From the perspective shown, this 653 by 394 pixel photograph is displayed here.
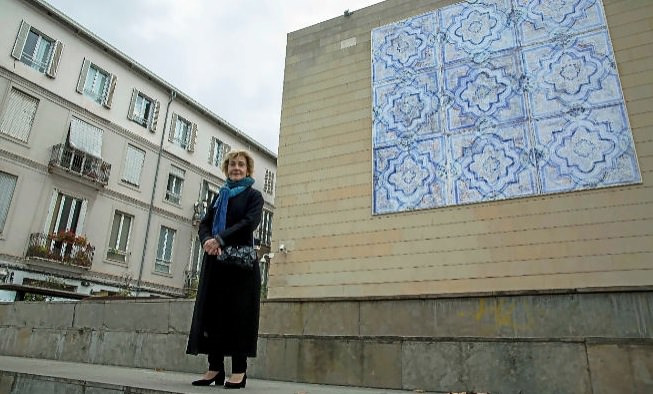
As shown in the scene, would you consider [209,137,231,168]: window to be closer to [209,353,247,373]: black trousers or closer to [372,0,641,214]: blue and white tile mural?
[372,0,641,214]: blue and white tile mural

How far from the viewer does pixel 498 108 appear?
24.8ft

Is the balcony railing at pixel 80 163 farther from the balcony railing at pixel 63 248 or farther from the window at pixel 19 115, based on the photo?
the balcony railing at pixel 63 248

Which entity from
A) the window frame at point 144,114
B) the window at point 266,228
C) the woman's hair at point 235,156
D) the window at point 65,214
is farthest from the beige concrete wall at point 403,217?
the window at point 266,228

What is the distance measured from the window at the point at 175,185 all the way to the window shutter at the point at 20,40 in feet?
22.6

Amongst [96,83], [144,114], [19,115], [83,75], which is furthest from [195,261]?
[19,115]

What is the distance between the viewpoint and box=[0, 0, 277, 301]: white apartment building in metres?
13.9

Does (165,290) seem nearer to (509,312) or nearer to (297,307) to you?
(297,307)

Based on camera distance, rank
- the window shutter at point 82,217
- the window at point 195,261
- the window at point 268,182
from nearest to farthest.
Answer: the window shutter at point 82,217
the window at point 195,261
the window at point 268,182

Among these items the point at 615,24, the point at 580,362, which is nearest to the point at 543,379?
the point at 580,362

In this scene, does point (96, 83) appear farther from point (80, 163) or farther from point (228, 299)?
point (228, 299)

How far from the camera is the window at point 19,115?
45.1ft

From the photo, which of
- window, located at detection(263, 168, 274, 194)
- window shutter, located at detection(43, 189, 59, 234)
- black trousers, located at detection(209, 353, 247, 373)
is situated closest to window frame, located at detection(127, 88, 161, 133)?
window shutter, located at detection(43, 189, 59, 234)

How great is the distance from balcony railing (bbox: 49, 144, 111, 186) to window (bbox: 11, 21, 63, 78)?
2.56 meters

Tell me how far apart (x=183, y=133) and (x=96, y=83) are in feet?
14.4
